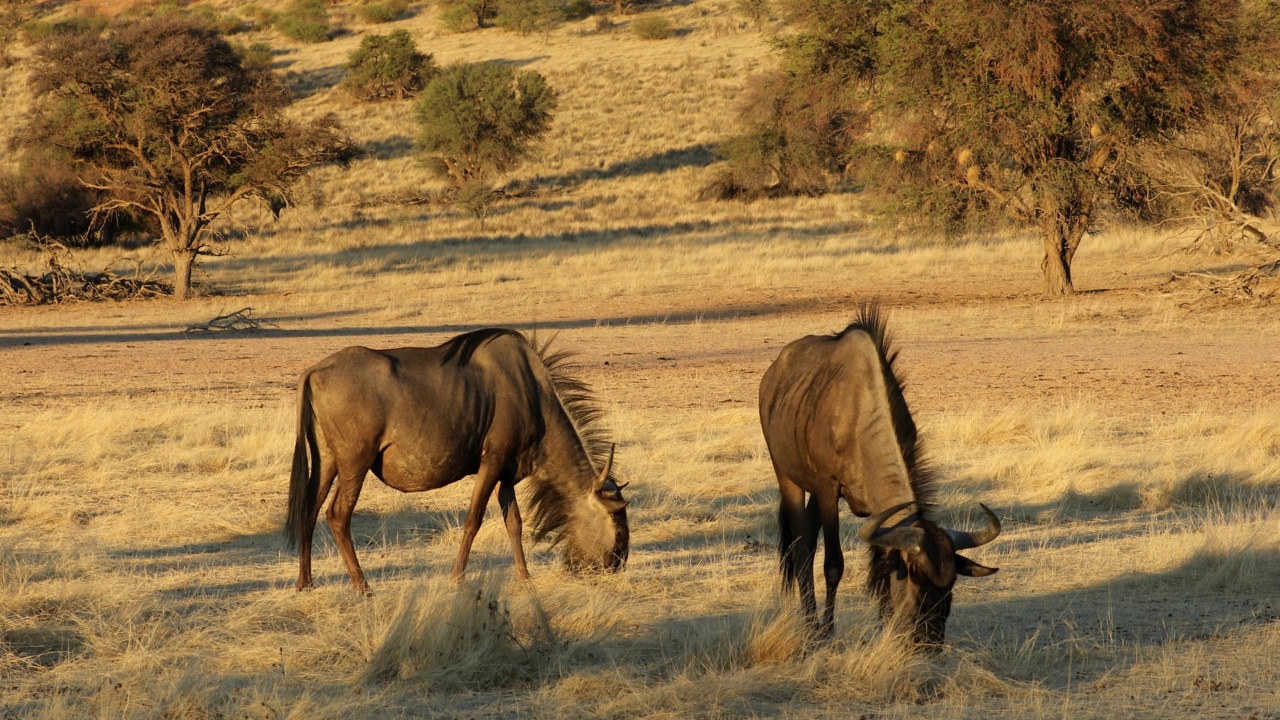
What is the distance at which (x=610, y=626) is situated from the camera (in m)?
6.18

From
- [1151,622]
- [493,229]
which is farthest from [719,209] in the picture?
[1151,622]

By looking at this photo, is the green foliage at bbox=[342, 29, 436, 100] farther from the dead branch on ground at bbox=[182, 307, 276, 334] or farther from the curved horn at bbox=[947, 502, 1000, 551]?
the curved horn at bbox=[947, 502, 1000, 551]

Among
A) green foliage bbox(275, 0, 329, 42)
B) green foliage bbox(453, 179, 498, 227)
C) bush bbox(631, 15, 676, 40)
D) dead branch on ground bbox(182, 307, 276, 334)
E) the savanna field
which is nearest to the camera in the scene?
the savanna field

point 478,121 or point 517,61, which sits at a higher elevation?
point 517,61

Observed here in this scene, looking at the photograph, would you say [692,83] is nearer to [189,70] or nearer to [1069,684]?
[189,70]

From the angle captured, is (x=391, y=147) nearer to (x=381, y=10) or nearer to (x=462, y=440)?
(x=381, y=10)

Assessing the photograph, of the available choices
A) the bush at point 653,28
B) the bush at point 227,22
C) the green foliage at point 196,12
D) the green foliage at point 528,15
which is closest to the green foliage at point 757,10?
the bush at point 653,28

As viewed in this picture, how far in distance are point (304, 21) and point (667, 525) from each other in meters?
77.1

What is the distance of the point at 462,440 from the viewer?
7.07m

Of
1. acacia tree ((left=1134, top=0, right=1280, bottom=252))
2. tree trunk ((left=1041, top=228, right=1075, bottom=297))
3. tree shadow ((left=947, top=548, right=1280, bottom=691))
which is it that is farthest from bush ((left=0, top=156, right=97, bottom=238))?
tree shadow ((left=947, top=548, right=1280, bottom=691))

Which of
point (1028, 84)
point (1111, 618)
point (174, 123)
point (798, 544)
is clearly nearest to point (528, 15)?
point (174, 123)

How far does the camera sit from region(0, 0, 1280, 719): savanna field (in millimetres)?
5438

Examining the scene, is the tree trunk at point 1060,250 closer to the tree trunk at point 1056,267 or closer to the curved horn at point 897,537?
the tree trunk at point 1056,267

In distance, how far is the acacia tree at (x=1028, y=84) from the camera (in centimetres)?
2177
